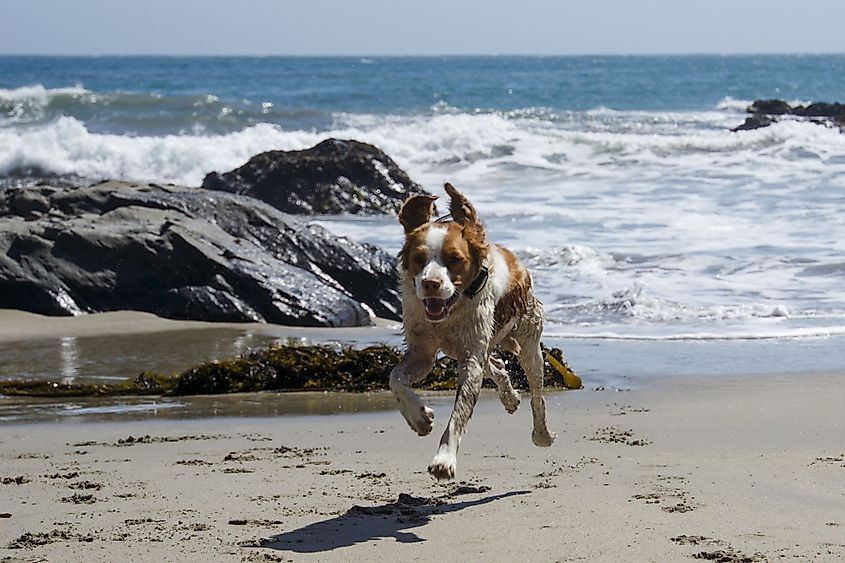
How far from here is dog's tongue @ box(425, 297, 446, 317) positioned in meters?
5.43

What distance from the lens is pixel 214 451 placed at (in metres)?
6.90

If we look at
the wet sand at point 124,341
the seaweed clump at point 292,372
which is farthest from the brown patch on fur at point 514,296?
the wet sand at point 124,341

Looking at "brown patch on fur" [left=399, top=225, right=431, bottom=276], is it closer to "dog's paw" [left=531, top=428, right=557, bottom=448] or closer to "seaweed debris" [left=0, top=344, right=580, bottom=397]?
"dog's paw" [left=531, top=428, right=557, bottom=448]

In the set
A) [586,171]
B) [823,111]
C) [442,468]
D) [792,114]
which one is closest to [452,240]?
[442,468]

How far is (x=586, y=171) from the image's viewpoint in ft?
91.0

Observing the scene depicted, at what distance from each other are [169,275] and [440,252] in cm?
704

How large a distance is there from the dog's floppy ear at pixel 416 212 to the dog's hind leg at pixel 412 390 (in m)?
0.56

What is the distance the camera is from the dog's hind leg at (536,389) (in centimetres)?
652

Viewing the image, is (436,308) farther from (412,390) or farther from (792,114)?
(792,114)

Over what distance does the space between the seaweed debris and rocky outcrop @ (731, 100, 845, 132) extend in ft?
103

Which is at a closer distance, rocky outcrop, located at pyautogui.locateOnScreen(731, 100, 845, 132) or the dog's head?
the dog's head

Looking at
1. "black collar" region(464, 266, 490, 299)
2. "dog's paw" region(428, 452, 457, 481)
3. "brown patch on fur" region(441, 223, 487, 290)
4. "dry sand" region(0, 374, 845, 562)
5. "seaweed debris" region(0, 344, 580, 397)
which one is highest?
"brown patch on fur" region(441, 223, 487, 290)

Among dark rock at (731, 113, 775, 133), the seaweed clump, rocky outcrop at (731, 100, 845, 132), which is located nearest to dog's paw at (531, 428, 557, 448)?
the seaweed clump

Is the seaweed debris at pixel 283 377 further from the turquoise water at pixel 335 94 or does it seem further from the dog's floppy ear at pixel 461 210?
the turquoise water at pixel 335 94
